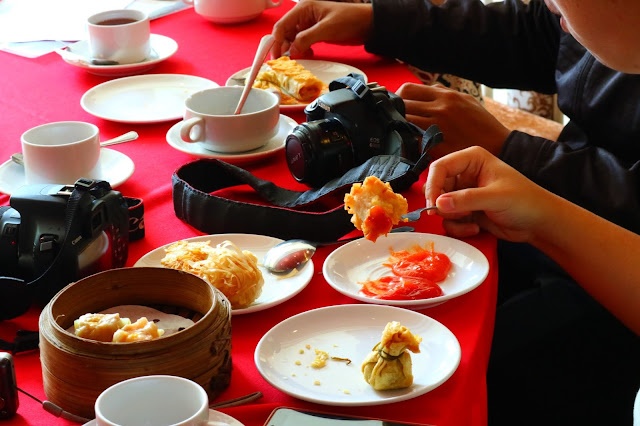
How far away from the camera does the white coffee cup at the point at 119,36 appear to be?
1.79 meters

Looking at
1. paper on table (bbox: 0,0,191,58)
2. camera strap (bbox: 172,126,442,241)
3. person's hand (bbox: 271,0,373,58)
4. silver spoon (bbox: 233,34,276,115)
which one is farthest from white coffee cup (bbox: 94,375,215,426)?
paper on table (bbox: 0,0,191,58)

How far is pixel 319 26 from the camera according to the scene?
191 centimetres

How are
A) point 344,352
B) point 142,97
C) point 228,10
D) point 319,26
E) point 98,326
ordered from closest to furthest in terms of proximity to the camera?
point 98,326 → point 344,352 → point 142,97 → point 319,26 → point 228,10

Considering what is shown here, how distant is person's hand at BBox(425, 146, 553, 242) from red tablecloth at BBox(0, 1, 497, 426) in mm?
33

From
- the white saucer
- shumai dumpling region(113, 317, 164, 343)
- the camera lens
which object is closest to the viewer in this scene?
shumai dumpling region(113, 317, 164, 343)

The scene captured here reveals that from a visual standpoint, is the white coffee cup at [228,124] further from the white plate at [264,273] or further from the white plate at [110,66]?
the white plate at [110,66]

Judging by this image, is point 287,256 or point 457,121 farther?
point 457,121

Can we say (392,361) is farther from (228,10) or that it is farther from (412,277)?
(228,10)

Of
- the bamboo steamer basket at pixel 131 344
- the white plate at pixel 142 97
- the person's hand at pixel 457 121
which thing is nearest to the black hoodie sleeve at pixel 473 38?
the person's hand at pixel 457 121

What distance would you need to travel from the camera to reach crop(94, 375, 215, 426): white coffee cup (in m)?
0.66

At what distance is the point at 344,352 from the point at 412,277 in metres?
0.19

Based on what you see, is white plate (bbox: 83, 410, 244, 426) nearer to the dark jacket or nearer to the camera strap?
the camera strap

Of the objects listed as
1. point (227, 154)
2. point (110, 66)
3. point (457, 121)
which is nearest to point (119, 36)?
point (110, 66)

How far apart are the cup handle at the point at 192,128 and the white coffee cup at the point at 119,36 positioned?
0.54 m
